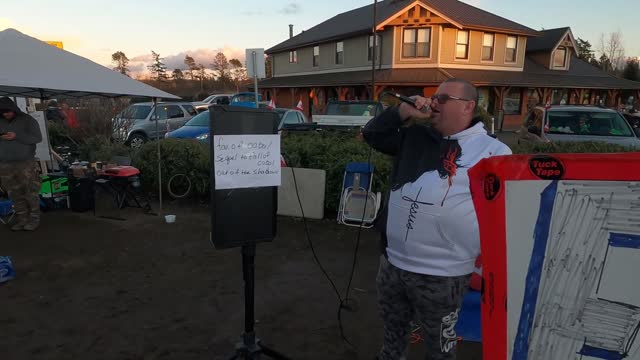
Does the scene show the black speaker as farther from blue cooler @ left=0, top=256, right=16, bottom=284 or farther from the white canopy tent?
the white canopy tent

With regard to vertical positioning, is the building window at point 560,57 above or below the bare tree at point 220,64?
below

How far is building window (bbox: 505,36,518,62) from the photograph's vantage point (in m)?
24.7

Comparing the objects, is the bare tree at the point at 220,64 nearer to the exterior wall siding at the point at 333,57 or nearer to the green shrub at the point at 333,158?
the exterior wall siding at the point at 333,57

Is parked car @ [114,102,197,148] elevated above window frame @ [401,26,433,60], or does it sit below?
below

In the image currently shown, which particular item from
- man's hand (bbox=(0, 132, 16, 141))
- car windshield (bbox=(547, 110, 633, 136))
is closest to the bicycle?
man's hand (bbox=(0, 132, 16, 141))

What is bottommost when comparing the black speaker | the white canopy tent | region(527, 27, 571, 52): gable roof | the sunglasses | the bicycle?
the bicycle

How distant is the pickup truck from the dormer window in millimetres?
22898

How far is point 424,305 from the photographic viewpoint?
2006mm

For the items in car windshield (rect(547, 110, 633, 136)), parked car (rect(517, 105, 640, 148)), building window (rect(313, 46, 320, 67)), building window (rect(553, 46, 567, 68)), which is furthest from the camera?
building window (rect(553, 46, 567, 68))

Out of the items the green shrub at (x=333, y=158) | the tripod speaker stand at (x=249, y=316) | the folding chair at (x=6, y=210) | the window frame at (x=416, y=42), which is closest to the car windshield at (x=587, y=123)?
the green shrub at (x=333, y=158)

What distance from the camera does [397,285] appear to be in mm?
2127

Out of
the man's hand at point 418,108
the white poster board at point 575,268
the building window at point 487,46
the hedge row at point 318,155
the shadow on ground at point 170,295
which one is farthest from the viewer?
the building window at point 487,46

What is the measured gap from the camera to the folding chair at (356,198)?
611cm

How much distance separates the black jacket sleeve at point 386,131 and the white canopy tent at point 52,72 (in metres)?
4.97
